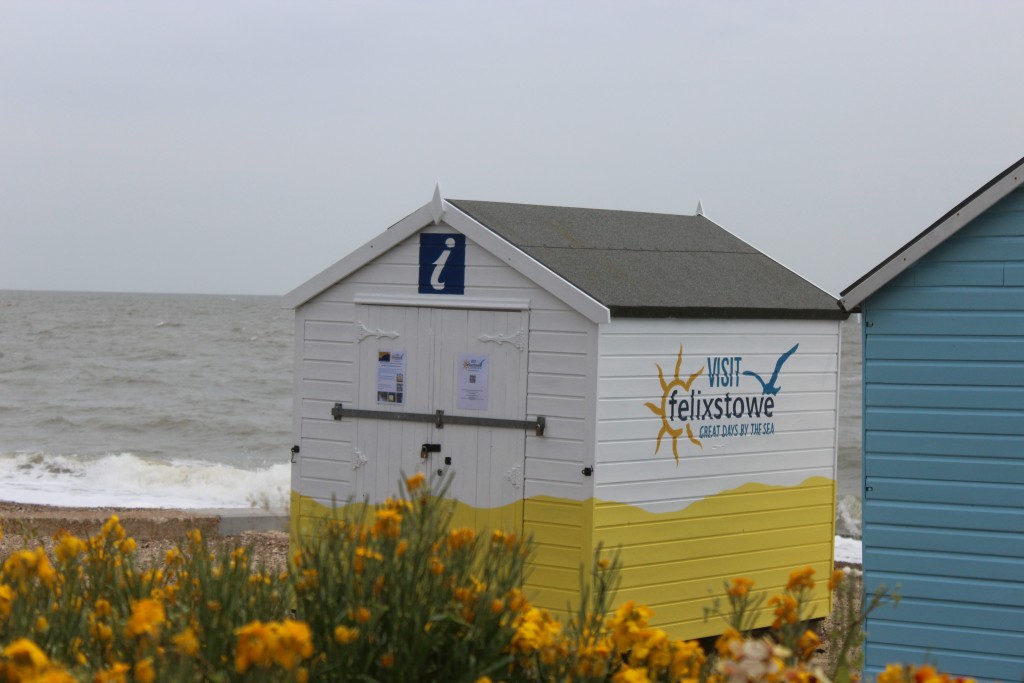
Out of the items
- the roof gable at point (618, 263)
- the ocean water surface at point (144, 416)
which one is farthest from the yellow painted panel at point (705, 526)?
→ the ocean water surface at point (144, 416)

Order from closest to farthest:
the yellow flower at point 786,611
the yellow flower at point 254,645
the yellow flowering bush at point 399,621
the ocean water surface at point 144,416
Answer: the yellow flower at point 254,645 < the yellow flower at point 786,611 < the yellow flowering bush at point 399,621 < the ocean water surface at point 144,416

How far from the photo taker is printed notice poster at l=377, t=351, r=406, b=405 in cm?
880

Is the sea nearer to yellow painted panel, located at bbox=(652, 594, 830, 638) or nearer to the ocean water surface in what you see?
the ocean water surface

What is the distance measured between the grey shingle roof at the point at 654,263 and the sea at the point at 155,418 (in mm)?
2011

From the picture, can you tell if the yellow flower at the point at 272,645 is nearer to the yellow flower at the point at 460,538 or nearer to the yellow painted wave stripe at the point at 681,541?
the yellow flower at the point at 460,538

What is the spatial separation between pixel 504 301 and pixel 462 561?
15.0ft

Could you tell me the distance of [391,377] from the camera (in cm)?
883

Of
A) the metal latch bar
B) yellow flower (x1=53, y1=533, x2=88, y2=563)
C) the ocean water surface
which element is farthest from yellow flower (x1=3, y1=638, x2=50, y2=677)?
the ocean water surface

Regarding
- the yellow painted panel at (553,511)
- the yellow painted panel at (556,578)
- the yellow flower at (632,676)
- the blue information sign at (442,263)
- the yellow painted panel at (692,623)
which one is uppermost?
the blue information sign at (442,263)

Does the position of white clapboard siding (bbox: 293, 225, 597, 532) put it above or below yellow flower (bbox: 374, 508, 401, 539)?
above

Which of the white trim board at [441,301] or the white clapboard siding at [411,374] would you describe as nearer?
the white clapboard siding at [411,374]

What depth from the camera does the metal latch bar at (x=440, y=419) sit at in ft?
27.0

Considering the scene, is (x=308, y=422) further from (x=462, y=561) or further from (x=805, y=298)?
(x=462, y=561)

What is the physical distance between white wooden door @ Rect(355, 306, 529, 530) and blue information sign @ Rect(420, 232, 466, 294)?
16cm
